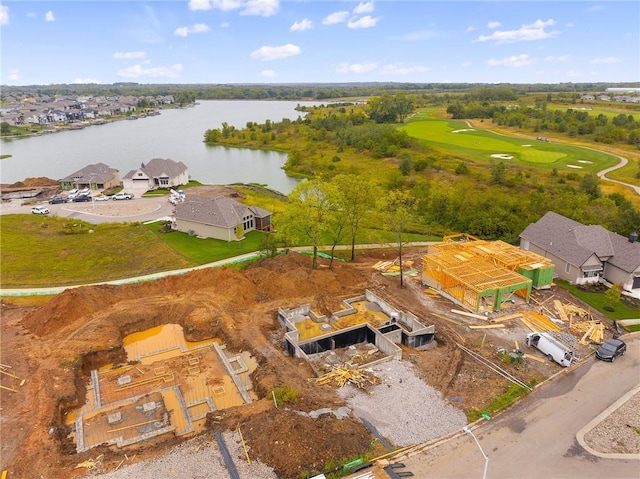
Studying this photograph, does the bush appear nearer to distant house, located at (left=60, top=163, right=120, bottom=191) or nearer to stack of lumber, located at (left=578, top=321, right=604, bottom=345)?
stack of lumber, located at (left=578, top=321, right=604, bottom=345)

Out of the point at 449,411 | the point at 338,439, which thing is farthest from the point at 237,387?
the point at 449,411

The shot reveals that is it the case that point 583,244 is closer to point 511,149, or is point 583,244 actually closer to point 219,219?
point 219,219

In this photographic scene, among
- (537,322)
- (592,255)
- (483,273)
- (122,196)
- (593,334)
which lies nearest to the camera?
(593,334)

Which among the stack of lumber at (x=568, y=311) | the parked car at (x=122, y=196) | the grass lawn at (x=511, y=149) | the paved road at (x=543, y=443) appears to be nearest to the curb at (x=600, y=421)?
the paved road at (x=543, y=443)

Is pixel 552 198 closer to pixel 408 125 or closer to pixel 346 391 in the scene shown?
pixel 346 391

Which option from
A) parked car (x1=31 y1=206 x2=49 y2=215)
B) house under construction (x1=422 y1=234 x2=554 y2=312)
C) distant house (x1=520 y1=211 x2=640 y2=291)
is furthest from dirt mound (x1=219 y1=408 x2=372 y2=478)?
parked car (x1=31 y1=206 x2=49 y2=215)

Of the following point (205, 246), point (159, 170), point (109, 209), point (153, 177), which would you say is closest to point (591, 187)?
point (205, 246)
